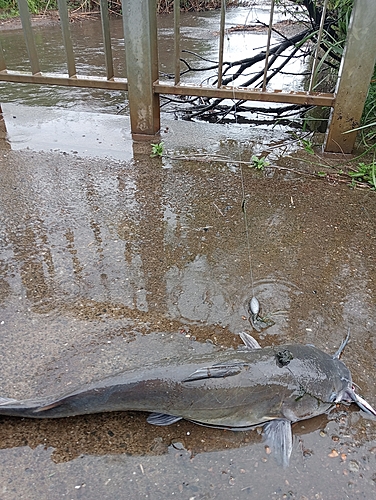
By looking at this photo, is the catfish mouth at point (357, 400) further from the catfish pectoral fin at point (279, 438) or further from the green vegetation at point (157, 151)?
the green vegetation at point (157, 151)

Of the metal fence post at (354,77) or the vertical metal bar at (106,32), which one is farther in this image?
the vertical metal bar at (106,32)

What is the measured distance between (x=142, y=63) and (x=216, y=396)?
3.13m

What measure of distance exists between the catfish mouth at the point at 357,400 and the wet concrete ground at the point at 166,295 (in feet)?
0.21

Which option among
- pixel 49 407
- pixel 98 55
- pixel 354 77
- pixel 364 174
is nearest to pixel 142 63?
pixel 354 77

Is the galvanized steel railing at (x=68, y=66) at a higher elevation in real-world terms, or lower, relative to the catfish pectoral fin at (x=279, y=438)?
higher

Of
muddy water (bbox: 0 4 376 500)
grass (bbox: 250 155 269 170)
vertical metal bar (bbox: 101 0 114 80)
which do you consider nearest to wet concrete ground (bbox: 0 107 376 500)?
muddy water (bbox: 0 4 376 500)

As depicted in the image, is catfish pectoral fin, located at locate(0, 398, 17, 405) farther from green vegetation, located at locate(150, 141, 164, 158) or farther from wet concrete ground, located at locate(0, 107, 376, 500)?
green vegetation, located at locate(150, 141, 164, 158)

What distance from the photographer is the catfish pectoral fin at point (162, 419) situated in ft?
5.34

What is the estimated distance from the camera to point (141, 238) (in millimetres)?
2725

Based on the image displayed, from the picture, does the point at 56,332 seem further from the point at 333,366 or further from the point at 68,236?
the point at 333,366

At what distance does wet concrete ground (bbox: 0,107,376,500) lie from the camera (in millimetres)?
1521

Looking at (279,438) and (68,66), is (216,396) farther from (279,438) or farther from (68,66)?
(68,66)

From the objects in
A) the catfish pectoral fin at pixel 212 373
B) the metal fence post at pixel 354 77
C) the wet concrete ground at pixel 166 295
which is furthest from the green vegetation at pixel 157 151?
the catfish pectoral fin at pixel 212 373

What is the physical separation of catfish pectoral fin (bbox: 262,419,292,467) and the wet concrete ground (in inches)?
1.3
